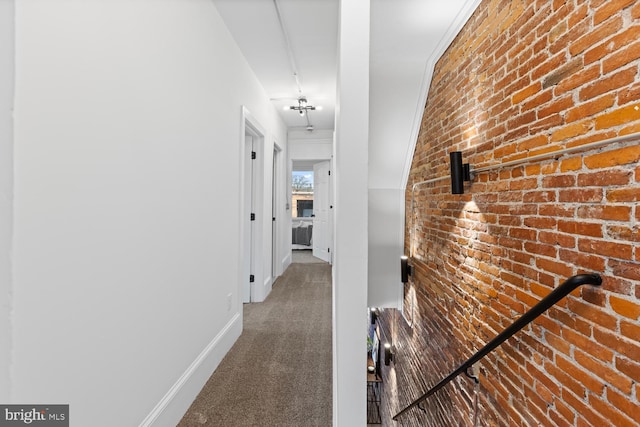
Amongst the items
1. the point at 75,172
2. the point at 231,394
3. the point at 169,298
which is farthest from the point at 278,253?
the point at 75,172

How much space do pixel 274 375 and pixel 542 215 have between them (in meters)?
2.06

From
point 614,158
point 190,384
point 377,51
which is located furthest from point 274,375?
point 377,51

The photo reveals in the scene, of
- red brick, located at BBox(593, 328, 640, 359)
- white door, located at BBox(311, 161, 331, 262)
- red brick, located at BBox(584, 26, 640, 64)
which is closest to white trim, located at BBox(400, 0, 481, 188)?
red brick, located at BBox(584, 26, 640, 64)

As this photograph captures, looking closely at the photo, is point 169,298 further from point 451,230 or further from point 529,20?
point 529,20

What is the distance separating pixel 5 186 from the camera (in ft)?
2.89

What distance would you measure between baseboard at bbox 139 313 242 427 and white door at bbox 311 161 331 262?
159 inches

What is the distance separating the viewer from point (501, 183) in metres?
1.88

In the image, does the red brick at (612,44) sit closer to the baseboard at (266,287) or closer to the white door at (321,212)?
the baseboard at (266,287)

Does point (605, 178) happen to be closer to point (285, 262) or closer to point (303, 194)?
point (285, 262)

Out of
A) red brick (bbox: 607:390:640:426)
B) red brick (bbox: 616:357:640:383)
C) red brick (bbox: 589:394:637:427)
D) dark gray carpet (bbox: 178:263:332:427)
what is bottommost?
dark gray carpet (bbox: 178:263:332:427)

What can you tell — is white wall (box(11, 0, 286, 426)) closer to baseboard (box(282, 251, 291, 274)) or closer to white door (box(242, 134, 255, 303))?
white door (box(242, 134, 255, 303))

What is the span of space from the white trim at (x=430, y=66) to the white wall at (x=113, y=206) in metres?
1.86

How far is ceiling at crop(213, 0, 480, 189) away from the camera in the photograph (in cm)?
231

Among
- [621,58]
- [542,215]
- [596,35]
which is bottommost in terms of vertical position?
[542,215]
